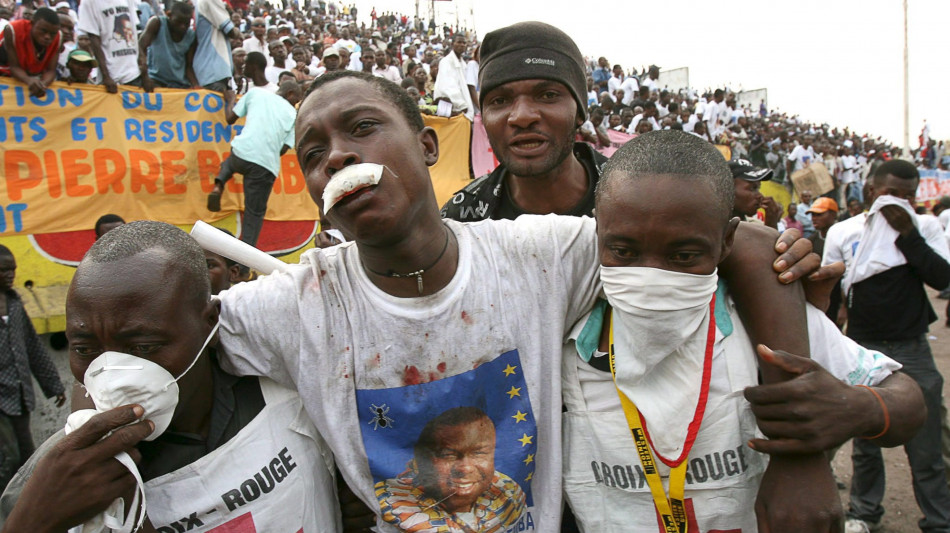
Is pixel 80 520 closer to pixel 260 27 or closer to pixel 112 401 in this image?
pixel 112 401

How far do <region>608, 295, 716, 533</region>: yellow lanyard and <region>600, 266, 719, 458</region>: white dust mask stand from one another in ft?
0.04

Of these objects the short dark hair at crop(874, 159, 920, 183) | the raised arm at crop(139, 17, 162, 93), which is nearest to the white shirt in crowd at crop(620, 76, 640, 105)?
the raised arm at crop(139, 17, 162, 93)

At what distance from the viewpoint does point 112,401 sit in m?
1.38

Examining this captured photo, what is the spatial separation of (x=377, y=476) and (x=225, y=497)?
38 cm

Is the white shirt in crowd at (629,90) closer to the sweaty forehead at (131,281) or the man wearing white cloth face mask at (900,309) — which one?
the man wearing white cloth face mask at (900,309)

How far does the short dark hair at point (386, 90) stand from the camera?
1.62 metres

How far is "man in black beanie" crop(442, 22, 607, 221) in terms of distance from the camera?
2.38 metres

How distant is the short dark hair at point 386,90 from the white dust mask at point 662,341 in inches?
28.0

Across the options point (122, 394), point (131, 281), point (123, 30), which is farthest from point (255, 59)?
point (122, 394)

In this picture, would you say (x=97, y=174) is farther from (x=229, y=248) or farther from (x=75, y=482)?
(x=75, y=482)

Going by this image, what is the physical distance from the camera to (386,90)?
1666 mm

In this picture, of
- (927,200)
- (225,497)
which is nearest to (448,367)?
(225,497)

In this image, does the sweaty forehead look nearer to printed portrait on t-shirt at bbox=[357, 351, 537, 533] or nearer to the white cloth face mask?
the white cloth face mask

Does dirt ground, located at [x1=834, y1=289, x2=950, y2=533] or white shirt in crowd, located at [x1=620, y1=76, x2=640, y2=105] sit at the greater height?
white shirt in crowd, located at [x1=620, y1=76, x2=640, y2=105]
